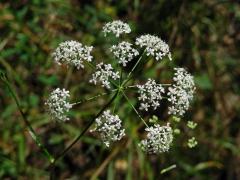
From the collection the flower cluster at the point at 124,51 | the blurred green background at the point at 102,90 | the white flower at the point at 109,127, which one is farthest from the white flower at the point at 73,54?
the blurred green background at the point at 102,90

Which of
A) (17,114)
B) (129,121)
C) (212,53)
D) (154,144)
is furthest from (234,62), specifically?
(154,144)

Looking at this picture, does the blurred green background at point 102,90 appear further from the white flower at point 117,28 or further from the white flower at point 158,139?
the white flower at point 158,139

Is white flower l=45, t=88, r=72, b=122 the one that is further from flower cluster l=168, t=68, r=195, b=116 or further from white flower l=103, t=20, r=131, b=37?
flower cluster l=168, t=68, r=195, b=116

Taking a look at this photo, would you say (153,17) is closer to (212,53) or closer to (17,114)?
(212,53)

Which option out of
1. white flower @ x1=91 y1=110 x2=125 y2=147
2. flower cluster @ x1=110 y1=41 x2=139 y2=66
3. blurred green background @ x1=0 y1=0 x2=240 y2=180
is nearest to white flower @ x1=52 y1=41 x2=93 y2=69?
flower cluster @ x1=110 y1=41 x2=139 y2=66

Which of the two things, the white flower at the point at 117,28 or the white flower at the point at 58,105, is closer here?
the white flower at the point at 58,105

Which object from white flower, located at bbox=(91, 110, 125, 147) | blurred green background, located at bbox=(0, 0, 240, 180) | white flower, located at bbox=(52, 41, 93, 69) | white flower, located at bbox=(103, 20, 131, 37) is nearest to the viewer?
white flower, located at bbox=(91, 110, 125, 147)
